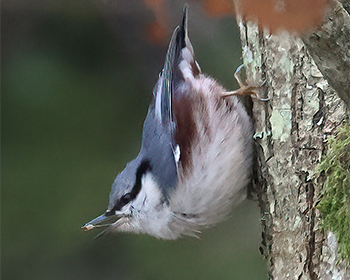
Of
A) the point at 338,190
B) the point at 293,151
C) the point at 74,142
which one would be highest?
the point at 74,142

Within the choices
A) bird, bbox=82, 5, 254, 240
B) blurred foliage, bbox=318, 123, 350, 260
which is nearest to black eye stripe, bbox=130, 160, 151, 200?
bird, bbox=82, 5, 254, 240

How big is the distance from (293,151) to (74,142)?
1.94 metres

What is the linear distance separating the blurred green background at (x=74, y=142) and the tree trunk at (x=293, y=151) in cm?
132

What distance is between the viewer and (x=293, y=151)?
1.53 metres

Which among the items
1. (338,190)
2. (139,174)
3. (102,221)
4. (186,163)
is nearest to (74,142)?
(102,221)

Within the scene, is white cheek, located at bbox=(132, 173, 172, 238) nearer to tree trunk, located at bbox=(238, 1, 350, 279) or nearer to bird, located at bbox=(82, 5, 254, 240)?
bird, located at bbox=(82, 5, 254, 240)

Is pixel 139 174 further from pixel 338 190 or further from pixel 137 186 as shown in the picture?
pixel 338 190

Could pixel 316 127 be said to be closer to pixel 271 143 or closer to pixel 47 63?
pixel 271 143

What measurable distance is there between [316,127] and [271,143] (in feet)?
0.53

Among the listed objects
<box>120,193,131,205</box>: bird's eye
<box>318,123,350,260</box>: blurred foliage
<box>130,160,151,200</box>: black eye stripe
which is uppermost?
<box>130,160,151,200</box>: black eye stripe

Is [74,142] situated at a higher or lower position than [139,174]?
higher

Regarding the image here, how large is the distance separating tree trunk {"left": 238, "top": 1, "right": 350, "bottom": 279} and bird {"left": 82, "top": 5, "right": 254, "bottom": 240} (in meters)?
0.09

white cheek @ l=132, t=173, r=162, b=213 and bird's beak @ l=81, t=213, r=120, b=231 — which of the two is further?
bird's beak @ l=81, t=213, r=120, b=231

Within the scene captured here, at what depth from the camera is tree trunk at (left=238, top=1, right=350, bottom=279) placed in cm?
146
